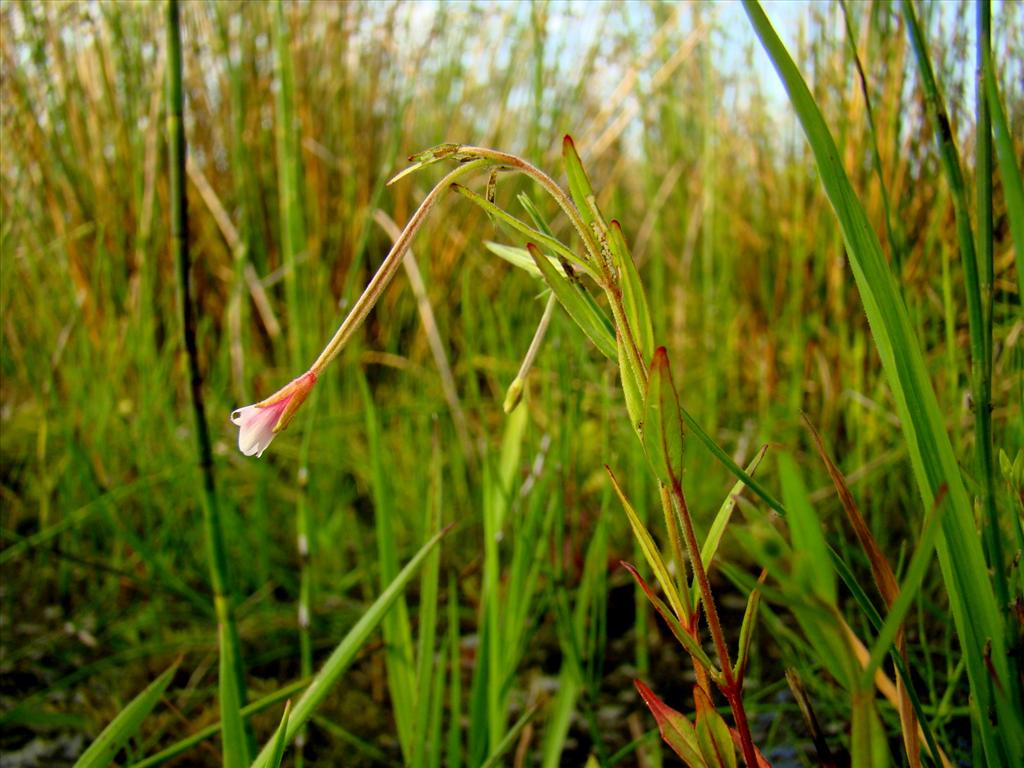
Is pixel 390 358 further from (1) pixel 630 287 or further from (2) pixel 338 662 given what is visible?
(1) pixel 630 287

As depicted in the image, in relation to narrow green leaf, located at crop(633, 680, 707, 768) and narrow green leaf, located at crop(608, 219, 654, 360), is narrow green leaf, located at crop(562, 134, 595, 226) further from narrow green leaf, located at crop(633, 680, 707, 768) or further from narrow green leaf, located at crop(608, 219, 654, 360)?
narrow green leaf, located at crop(633, 680, 707, 768)

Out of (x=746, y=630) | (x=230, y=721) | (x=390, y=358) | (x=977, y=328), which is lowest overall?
(x=390, y=358)

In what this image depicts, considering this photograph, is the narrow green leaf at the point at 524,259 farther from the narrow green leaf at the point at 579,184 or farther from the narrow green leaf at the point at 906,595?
the narrow green leaf at the point at 906,595

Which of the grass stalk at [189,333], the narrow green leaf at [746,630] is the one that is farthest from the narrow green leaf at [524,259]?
the grass stalk at [189,333]

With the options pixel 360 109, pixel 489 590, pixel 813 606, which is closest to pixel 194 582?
pixel 489 590

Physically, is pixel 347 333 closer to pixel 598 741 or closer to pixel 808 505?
Result: pixel 808 505

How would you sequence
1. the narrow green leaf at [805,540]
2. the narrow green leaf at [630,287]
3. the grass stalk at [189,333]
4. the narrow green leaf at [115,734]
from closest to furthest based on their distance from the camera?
the narrow green leaf at [805,540] → the narrow green leaf at [630,287] → the narrow green leaf at [115,734] → the grass stalk at [189,333]

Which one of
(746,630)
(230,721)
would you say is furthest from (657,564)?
(230,721)
